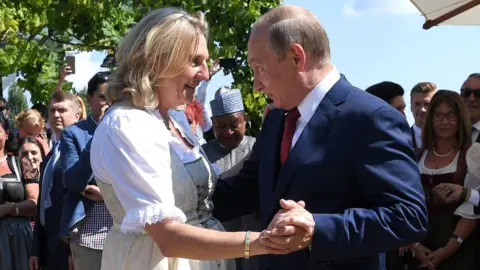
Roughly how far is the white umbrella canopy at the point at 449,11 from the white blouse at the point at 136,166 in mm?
3176

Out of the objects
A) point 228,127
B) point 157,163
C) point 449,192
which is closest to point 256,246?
point 157,163

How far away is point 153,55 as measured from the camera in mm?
3172

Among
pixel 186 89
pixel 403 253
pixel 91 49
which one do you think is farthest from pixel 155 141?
pixel 91 49

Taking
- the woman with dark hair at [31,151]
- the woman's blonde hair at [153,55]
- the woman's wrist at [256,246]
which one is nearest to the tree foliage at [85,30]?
the woman with dark hair at [31,151]

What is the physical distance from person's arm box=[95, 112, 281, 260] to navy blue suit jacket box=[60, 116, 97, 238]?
2.21m

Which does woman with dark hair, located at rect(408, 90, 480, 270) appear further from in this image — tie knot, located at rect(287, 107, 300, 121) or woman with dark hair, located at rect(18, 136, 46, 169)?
woman with dark hair, located at rect(18, 136, 46, 169)

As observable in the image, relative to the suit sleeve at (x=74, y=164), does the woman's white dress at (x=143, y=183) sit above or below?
above

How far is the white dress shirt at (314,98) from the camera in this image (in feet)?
10.1

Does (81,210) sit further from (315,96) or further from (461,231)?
(315,96)

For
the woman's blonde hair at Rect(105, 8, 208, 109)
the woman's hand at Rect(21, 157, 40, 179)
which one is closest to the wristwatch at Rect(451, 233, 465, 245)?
the woman's blonde hair at Rect(105, 8, 208, 109)

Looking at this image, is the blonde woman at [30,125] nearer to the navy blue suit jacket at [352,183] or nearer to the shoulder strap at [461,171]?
the shoulder strap at [461,171]

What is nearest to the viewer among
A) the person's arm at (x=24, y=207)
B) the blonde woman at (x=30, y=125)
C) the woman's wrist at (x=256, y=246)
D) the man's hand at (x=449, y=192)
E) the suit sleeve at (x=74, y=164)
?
the woman's wrist at (x=256, y=246)

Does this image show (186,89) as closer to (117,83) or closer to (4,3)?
(117,83)

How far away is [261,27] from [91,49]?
1089 cm
